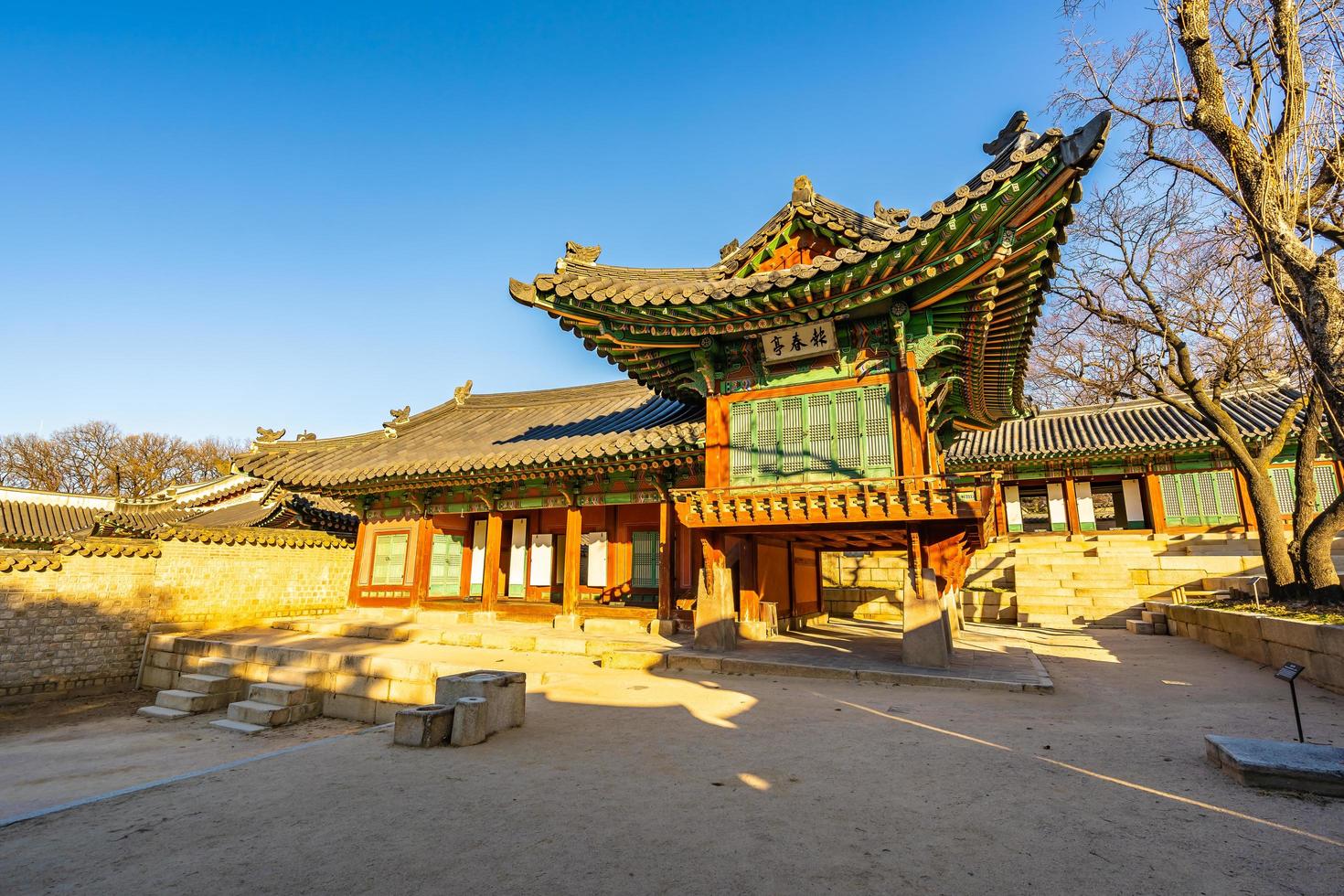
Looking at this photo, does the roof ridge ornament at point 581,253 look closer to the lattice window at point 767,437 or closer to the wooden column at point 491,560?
the lattice window at point 767,437

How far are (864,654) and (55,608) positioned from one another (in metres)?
17.6

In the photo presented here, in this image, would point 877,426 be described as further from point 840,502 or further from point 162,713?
point 162,713

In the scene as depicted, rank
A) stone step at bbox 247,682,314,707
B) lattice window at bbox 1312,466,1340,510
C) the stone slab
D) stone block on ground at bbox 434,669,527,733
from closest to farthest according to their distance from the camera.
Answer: the stone slab < stone block on ground at bbox 434,669,527,733 < stone step at bbox 247,682,314,707 < lattice window at bbox 1312,466,1340,510

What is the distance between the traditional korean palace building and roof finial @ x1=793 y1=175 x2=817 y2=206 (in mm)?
38

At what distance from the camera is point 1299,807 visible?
3.92 m

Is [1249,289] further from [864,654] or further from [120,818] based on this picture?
[120,818]

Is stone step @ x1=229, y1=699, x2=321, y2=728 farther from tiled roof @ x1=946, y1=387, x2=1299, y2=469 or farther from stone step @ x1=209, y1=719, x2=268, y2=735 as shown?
tiled roof @ x1=946, y1=387, x2=1299, y2=469

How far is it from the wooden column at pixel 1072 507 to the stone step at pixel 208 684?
26.4 m

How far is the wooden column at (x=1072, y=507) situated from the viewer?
23188 millimetres

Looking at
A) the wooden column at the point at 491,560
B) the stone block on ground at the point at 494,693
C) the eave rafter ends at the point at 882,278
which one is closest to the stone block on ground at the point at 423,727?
the stone block on ground at the point at 494,693

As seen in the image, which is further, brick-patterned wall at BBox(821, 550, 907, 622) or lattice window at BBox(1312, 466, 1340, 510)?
lattice window at BBox(1312, 466, 1340, 510)

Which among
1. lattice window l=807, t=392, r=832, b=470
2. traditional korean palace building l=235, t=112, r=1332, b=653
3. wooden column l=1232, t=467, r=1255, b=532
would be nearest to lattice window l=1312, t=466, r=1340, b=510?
wooden column l=1232, t=467, r=1255, b=532

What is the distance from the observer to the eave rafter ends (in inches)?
297

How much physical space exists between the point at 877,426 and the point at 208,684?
43.5ft
